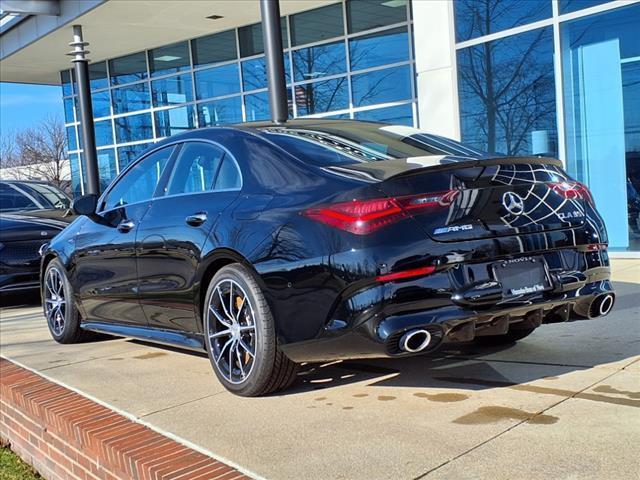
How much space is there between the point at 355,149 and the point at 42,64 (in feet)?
64.3

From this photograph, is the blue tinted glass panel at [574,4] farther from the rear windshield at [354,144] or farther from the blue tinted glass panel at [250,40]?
the blue tinted glass panel at [250,40]

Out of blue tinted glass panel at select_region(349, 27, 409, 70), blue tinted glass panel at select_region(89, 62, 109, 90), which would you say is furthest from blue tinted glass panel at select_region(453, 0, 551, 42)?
blue tinted glass panel at select_region(89, 62, 109, 90)

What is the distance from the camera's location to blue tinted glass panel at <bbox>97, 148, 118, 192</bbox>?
848 inches

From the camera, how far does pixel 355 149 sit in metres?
3.78

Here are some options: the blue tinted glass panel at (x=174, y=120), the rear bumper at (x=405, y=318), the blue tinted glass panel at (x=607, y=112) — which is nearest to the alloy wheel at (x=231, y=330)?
the rear bumper at (x=405, y=318)

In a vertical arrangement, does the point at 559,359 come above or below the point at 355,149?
below

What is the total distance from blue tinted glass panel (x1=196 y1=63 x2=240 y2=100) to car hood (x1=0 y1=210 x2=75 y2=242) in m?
10.1

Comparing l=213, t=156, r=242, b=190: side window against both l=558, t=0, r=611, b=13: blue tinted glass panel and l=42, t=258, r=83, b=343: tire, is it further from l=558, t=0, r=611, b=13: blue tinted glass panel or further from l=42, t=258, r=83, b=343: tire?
l=558, t=0, r=611, b=13: blue tinted glass panel

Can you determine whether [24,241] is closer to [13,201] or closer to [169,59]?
[13,201]

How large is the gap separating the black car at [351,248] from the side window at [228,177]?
0.01 m

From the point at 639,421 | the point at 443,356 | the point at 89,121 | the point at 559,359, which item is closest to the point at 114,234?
the point at 443,356

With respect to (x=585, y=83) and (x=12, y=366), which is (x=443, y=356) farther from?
(x=585, y=83)

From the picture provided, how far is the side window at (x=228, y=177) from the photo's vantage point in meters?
3.88

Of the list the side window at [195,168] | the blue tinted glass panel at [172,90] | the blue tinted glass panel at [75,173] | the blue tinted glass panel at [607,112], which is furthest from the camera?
the blue tinted glass panel at [75,173]
